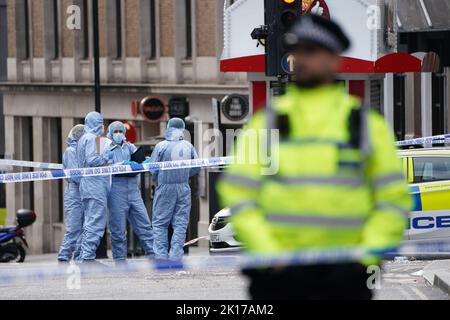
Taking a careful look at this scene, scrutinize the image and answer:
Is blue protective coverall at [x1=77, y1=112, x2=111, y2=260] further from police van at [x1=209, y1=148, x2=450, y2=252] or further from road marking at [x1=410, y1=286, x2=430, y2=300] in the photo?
road marking at [x1=410, y1=286, x2=430, y2=300]

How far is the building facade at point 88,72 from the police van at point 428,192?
1620cm

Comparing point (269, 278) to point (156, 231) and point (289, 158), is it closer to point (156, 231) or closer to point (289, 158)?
point (289, 158)

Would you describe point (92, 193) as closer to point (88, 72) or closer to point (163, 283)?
point (163, 283)

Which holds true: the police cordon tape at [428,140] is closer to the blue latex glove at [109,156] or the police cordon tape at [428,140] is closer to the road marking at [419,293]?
the blue latex glove at [109,156]

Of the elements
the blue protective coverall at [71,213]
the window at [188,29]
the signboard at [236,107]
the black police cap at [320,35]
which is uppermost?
the window at [188,29]

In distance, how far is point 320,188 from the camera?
5.29 meters

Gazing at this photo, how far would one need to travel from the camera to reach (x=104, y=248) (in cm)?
2069

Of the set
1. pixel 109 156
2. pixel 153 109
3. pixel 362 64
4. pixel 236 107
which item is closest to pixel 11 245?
pixel 236 107

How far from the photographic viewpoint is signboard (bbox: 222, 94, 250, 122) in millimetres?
29656

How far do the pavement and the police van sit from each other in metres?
0.58

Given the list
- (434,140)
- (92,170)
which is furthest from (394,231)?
(434,140)

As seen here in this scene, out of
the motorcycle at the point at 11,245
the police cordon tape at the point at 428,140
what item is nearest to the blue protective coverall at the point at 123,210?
the police cordon tape at the point at 428,140

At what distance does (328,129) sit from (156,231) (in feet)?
35.2

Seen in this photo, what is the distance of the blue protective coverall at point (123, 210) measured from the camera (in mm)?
15742
